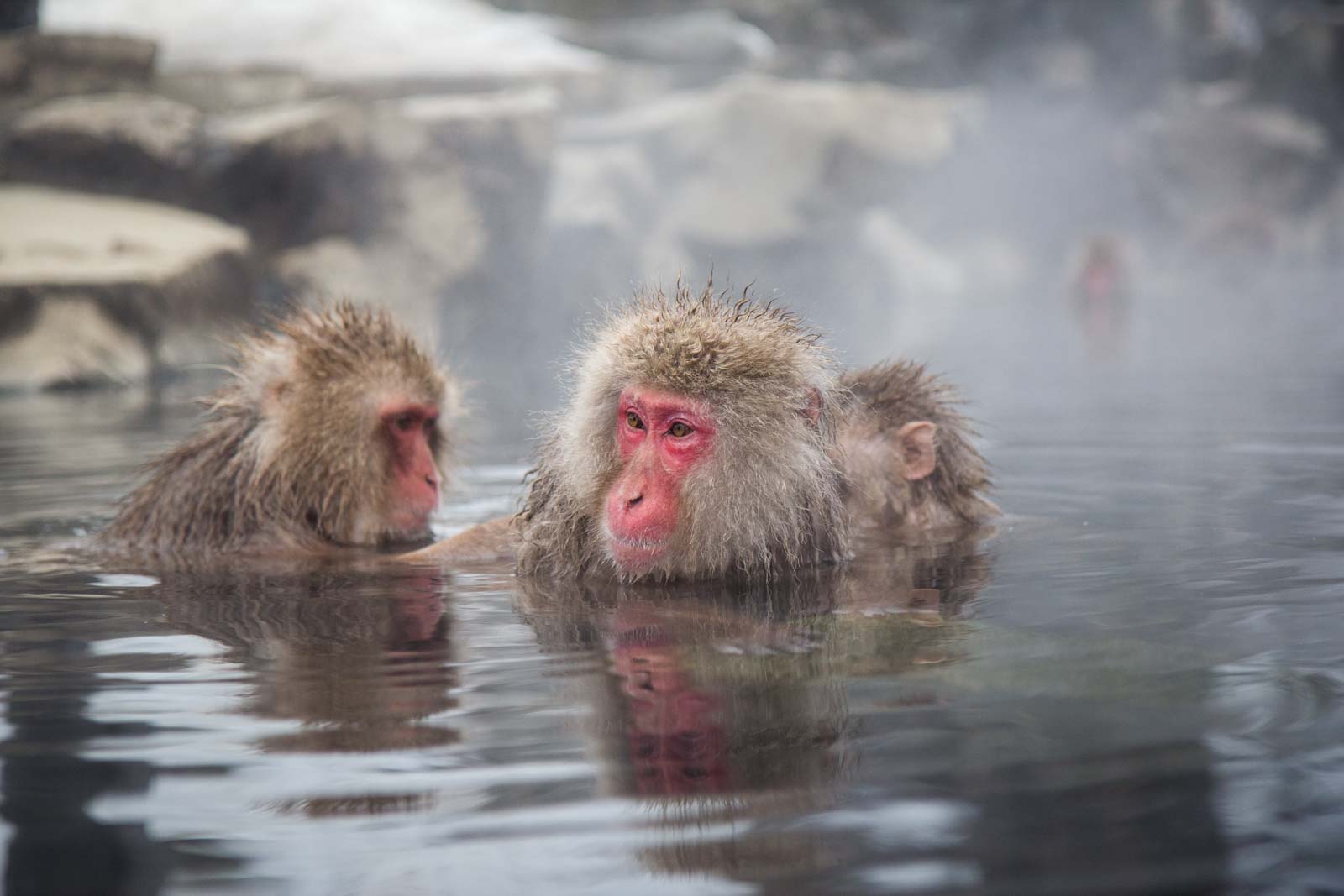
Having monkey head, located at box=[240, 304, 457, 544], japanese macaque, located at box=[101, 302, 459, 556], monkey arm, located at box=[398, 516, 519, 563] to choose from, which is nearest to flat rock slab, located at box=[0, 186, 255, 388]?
japanese macaque, located at box=[101, 302, 459, 556]

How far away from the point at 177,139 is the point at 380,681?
13.7 m

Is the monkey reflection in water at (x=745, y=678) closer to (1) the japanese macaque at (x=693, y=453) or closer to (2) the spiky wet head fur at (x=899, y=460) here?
(1) the japanese macaque at (x=693, y=453)

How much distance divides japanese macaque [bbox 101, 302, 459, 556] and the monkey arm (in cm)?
41

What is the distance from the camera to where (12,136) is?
1445 cm

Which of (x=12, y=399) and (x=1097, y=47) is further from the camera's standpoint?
(x=1097, y=47)

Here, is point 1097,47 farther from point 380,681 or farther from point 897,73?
point 380,681

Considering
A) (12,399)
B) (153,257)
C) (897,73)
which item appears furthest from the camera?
(897,73)

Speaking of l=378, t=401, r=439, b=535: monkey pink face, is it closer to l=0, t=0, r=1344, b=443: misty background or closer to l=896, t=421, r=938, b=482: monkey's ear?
l=896, t=421, r=938, b=482: monkey's ear

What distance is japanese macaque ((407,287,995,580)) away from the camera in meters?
3.61

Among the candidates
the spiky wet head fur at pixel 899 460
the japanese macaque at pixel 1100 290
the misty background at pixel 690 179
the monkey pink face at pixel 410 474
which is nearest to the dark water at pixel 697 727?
the spiky wet head fur at pixel 899 460

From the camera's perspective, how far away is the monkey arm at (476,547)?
4.37m

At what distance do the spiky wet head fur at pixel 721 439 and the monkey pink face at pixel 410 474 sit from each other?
99cm

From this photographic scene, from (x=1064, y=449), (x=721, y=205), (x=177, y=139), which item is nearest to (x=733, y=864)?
(x=1064, y=449)

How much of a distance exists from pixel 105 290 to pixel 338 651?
9.59 meters
